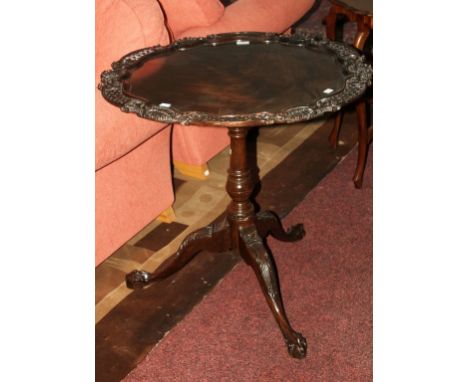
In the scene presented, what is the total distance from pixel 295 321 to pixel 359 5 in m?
1.42

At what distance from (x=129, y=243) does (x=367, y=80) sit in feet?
4.09

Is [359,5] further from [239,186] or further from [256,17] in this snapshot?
[239,186]

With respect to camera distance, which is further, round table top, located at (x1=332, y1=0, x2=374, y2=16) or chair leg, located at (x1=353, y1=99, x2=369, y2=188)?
chair leg, located at (x1=353, y1=99, x2=369, y2=188)

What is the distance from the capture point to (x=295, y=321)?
2.40 metres

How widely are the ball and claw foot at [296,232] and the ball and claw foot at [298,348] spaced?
24.4 inches

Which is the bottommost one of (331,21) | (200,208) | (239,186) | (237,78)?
(200,208)

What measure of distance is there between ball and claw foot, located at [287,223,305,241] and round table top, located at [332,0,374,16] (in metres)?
0.92

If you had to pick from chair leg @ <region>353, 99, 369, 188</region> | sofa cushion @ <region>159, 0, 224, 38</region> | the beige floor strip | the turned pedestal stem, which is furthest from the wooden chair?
the turned pedestal stem

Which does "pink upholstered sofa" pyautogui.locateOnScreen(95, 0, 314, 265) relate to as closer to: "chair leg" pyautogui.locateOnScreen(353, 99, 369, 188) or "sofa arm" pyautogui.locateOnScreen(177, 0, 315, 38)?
"sofa arm" pyautogui.locateOnScreen(177, 0, 315, 38)

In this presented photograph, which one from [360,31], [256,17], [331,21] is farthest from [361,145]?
[256,17]

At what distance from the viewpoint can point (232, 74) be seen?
2.17m

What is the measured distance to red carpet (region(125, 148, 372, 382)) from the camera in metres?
2.20

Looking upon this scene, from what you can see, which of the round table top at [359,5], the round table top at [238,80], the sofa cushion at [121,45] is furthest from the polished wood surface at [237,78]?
the round table top at [359,5]

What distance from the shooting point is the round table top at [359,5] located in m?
2.96
